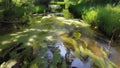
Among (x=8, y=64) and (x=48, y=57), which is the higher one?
(x=8, y=64)

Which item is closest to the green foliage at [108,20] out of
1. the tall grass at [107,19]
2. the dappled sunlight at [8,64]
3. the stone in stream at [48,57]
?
Answer: the tall grass at [107,19]

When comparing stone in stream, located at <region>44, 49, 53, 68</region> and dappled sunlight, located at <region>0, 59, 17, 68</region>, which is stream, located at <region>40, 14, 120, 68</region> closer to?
stone in stream, located at <region>44, 49, 53, 68</region>

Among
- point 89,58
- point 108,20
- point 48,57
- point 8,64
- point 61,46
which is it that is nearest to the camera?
point 8,64

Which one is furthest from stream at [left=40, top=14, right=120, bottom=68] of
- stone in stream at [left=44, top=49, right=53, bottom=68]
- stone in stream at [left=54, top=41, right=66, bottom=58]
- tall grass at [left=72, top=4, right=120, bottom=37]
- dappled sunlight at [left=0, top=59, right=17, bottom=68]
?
dappled sunlight at [left=0, top=59, right=17, bottom=68]

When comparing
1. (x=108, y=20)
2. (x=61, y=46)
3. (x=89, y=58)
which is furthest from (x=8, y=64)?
(x=108, y=20)

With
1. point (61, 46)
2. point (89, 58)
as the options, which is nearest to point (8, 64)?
point (89, 58)

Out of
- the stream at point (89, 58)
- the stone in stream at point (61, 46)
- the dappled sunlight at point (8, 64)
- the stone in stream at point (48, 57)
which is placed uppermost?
the dappled sunlight at point (8, 64)

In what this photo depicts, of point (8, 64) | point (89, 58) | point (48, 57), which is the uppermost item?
point (8, 64)

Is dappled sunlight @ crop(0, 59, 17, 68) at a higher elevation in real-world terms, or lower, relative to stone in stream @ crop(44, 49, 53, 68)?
higher

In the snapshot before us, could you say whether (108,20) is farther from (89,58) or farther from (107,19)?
(89,58)

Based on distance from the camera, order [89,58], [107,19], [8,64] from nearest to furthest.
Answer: [8,64] < [89,58] < [107,19]

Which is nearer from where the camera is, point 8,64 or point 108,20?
point 8,64

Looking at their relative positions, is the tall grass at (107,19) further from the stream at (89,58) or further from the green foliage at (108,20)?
the stream at (89,58)

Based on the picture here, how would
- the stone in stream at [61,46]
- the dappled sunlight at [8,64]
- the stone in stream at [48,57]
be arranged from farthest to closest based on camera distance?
the stone in stream at [61,46] < the stone in stream at [48,57] < the dappled sunlight at [8,64]
